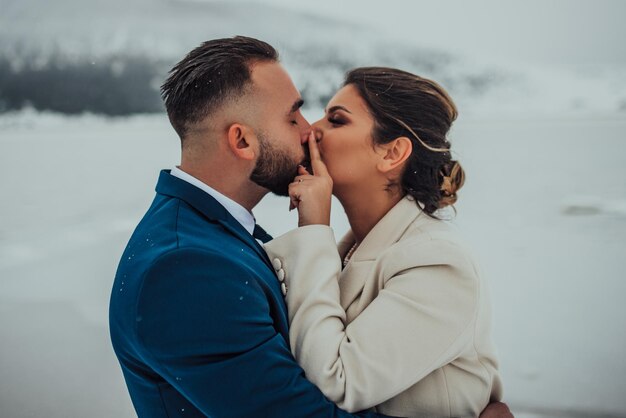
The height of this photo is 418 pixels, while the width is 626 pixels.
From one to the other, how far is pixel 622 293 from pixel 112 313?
2341 mm

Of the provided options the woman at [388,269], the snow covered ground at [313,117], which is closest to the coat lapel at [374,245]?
the woman at [388,269]

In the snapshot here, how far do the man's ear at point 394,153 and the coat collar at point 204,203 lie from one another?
356 millimetres

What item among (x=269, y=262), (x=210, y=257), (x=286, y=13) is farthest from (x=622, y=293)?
(x=210, y=257)

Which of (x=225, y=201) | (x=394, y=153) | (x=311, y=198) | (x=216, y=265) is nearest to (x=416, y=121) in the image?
(x=394, y=153)

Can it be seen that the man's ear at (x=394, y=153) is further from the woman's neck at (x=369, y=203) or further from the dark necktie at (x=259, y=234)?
the dark necktie at (x=259, y=234)

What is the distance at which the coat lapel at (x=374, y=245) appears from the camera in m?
1.24

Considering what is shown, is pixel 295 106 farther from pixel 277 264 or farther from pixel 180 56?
pixel 180 56

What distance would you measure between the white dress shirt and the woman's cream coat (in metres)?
0.11

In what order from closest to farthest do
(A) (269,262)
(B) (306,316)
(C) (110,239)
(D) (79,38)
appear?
1. (B) (306,316)
2. (A) (269,262)
3. (D) (79,38)
4. (C) (110,239)

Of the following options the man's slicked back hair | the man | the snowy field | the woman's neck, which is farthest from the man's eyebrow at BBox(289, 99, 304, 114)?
the snowy field

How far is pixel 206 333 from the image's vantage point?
95 centimetres

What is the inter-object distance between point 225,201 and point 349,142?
0.30 metres

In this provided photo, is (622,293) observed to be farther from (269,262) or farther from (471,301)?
(269,262)

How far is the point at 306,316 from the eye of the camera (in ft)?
3.50
